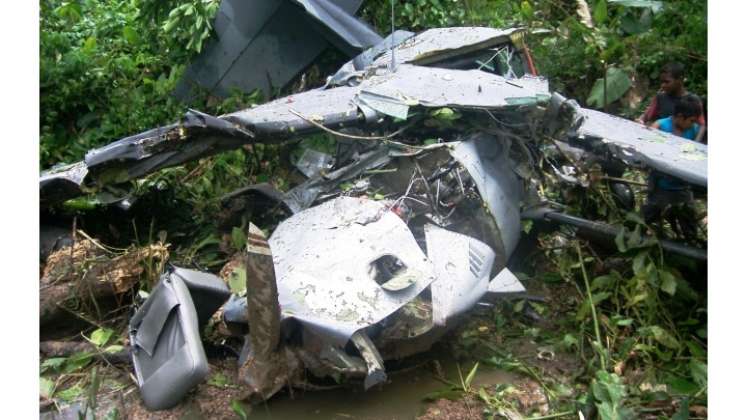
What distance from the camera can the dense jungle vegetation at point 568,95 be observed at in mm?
4539

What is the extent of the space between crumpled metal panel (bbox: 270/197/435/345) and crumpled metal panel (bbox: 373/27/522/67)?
2.44 meters

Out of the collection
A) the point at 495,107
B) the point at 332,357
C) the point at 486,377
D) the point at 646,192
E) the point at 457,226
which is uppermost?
the point at 495,107

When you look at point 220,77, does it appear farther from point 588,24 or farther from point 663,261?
point 663,261

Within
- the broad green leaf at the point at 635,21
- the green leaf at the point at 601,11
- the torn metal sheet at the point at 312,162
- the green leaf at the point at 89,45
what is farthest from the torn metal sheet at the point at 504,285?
the green leaf at the point at 89,45

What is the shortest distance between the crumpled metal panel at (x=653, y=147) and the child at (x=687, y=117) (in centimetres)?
23

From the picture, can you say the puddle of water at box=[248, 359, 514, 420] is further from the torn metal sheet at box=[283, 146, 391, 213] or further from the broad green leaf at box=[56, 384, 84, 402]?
the torn metal sheet at box=[283, 146, 391, 213]

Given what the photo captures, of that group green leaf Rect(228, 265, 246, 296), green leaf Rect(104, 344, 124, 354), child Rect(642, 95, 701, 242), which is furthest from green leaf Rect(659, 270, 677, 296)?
green leaf Rect(104, 344, 124, 354)

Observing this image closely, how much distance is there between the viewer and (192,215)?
21.5ft

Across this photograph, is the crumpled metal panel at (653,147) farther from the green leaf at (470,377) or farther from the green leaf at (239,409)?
the green leaf at (239,409)

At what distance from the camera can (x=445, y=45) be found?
23.0 ft

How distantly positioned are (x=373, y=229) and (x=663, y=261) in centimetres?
206

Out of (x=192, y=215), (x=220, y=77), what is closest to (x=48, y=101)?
(x=220, y=77)

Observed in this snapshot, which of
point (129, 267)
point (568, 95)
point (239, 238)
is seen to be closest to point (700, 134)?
point (239, 238)

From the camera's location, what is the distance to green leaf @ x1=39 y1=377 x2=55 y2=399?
14.5 feet
